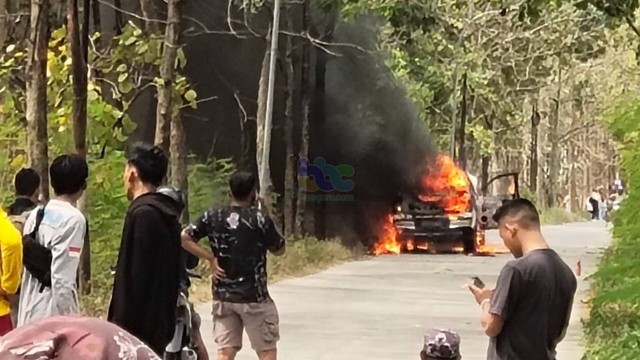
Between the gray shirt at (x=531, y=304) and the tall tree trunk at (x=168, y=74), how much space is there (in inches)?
410

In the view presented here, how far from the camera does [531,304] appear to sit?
6.36 meters

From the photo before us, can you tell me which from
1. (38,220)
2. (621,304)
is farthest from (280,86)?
(38,220)

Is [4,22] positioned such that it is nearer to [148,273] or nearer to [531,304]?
[148,273]

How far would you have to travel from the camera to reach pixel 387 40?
3073cm

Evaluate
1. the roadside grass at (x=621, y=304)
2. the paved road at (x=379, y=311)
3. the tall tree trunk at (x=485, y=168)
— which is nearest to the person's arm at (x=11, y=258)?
the roadside grass at (x=621, y=304)

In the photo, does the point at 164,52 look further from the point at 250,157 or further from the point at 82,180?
the point at 250,157

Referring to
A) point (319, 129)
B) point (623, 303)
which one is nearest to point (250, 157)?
point (319, 129)

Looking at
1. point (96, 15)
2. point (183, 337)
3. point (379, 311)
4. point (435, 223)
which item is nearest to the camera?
point (183, 337)

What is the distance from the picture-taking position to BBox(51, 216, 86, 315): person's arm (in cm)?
674

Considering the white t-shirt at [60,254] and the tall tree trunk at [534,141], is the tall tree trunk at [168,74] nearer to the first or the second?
the white t-shirt at [60,254]

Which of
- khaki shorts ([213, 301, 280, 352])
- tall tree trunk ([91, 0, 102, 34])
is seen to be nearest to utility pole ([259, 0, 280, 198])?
tall tree trunk ([91, 0, 102, 34])

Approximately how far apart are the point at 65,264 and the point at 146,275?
1.30 ft

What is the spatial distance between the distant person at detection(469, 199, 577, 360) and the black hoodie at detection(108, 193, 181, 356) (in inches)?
58.2

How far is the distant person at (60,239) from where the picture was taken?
676cm
